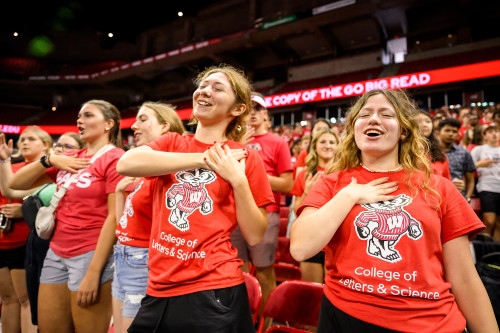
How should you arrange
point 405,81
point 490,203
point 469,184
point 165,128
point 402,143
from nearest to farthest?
point 402,143 < point 165,128 < point 469,184 < point 490,203 < point 405,81

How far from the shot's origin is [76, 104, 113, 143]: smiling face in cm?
194

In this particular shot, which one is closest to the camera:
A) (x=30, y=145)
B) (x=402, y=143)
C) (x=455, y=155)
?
(x=402, y=143)

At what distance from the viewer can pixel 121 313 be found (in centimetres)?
147

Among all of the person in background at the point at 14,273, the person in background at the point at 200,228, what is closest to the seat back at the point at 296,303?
the person in background at the point at 200,228

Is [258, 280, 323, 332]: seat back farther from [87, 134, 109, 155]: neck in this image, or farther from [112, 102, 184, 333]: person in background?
[87, 134, 109, 155]: neck

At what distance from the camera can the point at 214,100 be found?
1304 millimetres

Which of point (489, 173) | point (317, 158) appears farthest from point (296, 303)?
point (489, 173)

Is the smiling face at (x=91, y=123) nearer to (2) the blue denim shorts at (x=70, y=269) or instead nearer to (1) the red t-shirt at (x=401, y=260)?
(2) the blue denim shorts at (x=70, y=269)

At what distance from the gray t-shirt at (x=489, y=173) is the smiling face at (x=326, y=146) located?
88.6 inches

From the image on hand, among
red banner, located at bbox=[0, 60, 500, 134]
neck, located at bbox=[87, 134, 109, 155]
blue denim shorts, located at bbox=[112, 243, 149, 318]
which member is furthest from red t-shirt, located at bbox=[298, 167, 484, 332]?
red banner, located at bbox=[0, 60, 500, 134]

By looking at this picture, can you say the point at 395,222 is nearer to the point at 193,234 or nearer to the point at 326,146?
the point at 193,234

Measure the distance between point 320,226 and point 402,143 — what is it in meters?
0.59

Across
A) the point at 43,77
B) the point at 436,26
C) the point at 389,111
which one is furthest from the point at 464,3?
the point at 43,77

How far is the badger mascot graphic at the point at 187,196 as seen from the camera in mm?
1133
